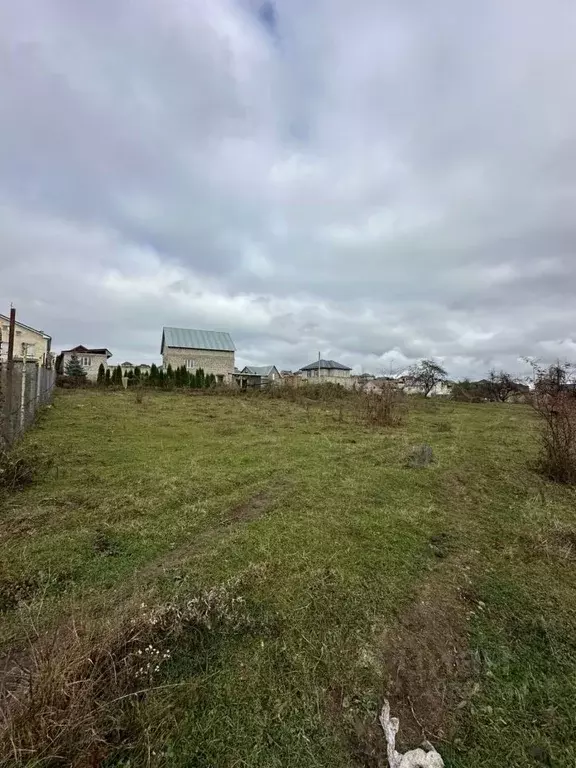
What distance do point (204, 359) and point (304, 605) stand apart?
1532 inches

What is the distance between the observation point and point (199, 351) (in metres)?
40.1

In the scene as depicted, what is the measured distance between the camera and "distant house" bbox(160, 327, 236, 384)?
39.2 m

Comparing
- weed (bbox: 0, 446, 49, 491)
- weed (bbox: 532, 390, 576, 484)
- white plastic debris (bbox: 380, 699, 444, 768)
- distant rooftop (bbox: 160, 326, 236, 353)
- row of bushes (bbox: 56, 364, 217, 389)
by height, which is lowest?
white plastic debris (bbox: 380, 699, 444, 768)

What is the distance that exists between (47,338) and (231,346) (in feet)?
56.4

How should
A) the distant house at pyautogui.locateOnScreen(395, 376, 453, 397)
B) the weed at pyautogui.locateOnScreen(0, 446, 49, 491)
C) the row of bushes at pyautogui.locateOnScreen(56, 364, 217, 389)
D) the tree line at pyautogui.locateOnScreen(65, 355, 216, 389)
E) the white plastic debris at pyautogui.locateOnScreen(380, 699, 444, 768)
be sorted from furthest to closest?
the distant house at pyautogui.locateOnScreen(395, 376, 453, 397)
the tree line at pyautogui.locateOnScreen(65, 355, 216, 389)
the row of bushes at pyautogui.locateOnScreen(56, 364, 217, 389)
the weed at pyautogui.locateOnScreen(0, 446, 49, 491)
the white plastic debris at pyautogui.locateOnScreen(380, 699, 444, 768)

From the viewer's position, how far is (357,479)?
5.50 metres

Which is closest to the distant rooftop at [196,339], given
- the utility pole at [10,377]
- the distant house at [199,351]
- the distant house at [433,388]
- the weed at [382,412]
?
the distant house at [199,351]

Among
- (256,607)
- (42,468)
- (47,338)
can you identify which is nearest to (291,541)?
(256,607)

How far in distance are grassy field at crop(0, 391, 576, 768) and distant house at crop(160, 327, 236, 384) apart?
114ft

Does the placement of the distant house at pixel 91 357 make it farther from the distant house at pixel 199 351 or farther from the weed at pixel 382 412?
the weed at pixel 382 412

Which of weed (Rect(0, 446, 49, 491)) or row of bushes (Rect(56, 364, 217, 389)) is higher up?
row of bushes (Rect(56, 364, 217, 389))

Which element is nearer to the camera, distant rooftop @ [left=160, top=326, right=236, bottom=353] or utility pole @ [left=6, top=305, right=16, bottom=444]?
utility pole @ [left=6, top=305, right=16, bottom=444]

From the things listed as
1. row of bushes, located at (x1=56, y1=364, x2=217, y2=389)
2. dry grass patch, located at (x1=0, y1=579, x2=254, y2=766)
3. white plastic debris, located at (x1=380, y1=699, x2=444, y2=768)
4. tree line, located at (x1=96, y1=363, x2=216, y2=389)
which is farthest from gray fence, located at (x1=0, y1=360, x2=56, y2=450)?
tree line, located at (x1=96, y1=363, x2=216, y2=389)

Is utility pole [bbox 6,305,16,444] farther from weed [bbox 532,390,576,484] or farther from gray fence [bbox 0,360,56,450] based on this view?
weed [bbox 532,390,576,484]
